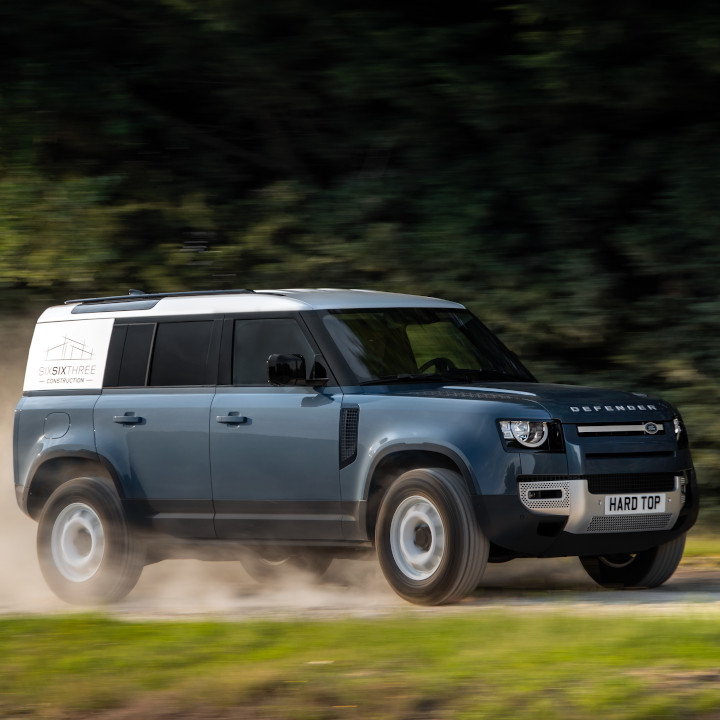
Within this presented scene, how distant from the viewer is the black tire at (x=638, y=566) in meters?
9.57

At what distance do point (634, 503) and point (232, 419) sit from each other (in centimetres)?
257

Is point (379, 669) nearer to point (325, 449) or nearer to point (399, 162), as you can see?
point (325, 449)

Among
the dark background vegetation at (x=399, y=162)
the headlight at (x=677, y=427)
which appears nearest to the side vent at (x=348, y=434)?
the headlight at (x=677, y=427)

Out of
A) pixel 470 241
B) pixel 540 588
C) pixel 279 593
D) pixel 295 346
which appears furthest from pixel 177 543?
pixel 470 241

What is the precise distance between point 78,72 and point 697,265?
6791 mm

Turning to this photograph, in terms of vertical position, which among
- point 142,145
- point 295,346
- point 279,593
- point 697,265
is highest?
point 142,145

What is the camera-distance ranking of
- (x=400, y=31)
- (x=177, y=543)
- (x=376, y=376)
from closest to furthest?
(x=376, y=376)
(x=177, y=543)
(x=400, y=31)

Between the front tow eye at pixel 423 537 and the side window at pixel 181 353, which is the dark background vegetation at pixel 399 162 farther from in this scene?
the front tow eye at pixel 423 537

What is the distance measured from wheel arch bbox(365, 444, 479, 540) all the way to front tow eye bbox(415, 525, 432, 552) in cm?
37

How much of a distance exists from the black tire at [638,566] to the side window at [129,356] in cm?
326

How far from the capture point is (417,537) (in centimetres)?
878

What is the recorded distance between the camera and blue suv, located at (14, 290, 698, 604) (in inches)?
339

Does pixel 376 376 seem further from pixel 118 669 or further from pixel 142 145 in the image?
pixel 142 145

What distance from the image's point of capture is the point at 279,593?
10.1 m
